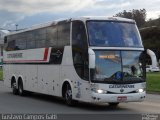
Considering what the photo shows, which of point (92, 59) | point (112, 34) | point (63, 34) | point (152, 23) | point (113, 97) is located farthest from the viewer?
point (152, 23)

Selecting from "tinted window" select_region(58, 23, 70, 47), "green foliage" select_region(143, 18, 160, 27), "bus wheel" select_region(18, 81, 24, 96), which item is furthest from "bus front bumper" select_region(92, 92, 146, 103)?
"green foliage" select_region(143, 18, 160, 27)

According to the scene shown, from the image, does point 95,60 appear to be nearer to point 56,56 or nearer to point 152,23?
point 56,56

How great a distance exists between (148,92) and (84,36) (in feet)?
42.8

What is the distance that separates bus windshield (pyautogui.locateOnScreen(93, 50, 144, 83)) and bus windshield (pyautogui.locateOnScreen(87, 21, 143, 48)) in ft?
1.27

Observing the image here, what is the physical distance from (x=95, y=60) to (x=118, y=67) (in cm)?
87

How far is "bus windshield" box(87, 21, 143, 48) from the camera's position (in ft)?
56.0

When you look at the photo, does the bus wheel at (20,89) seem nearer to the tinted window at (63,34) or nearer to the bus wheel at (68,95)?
the tinted window at (63,34)

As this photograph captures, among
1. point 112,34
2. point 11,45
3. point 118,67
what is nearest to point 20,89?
point 11,45

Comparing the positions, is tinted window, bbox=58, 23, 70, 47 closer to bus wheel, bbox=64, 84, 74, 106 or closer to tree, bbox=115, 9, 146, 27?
bus wheel, bbox=64, 84, 74, 106

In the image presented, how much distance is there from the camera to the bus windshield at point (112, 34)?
1708 cm

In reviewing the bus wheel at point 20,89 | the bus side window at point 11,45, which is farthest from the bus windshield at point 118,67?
the bus side window at point 11,45

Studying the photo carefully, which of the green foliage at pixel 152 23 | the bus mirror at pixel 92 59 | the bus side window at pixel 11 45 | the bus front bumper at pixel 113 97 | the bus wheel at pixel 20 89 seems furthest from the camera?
the green foliage at pixel 152 23

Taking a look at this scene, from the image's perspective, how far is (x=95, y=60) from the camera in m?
16.7

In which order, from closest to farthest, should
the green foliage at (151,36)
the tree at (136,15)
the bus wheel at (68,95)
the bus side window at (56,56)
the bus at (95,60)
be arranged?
the bus at (95,60)
the bus wheel at (68,95)
the bus side window at (56,56)
the green foliage at (151,36)
the tree at (136,15)
